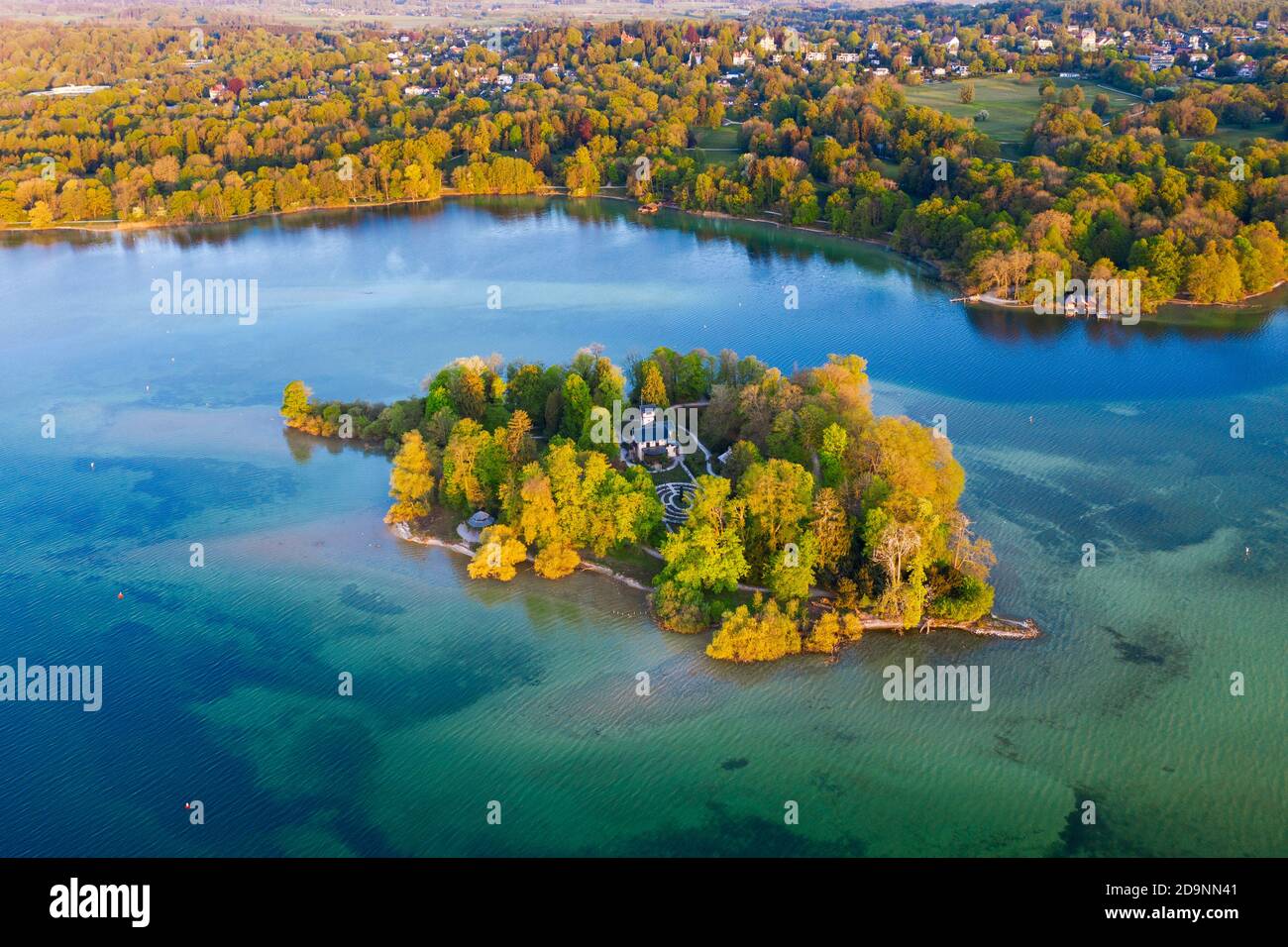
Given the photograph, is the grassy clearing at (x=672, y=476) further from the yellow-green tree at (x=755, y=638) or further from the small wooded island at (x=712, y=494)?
the yellow-green tree at (x=755, y=638)

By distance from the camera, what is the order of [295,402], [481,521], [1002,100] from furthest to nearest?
[1002,100] < [295,402] < [481,521]

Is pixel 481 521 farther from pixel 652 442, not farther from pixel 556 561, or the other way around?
pixel 652 442

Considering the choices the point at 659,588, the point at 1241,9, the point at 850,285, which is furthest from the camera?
the point at 1241,9

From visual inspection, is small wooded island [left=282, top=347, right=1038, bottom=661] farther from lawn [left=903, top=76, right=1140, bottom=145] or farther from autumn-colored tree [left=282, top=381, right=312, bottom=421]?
lawn [left=903, top=76, right=1140, bottom=145]

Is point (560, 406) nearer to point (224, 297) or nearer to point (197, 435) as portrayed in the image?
point (197, 435)

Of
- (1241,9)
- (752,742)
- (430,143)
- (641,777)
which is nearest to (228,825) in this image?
(641,777)

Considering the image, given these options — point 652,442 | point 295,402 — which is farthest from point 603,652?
point 295,402
